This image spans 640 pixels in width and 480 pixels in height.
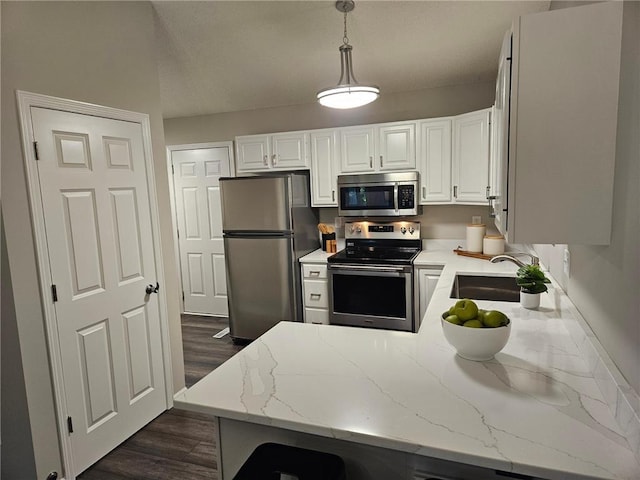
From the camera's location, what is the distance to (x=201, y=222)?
483cm

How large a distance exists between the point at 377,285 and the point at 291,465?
236cm

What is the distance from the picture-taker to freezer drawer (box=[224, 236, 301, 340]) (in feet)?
12.3

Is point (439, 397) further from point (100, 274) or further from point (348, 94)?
point (100, 274)

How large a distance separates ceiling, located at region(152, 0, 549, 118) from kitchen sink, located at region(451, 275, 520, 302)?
69.6 inches

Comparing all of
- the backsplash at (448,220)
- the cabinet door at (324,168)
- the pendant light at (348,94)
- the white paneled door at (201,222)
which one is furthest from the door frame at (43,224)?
the backsplash at (448,220)

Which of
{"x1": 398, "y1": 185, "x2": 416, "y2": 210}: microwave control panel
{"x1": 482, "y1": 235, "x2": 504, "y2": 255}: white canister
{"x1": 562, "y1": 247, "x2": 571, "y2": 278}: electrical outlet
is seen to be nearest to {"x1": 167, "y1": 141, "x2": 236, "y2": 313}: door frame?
{"x1": 398, "y1": 185, "x2": 416, "y2": 210}: microwave control panel

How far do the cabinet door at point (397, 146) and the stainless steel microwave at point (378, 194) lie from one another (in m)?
0.09

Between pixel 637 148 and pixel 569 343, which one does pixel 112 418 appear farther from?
pixel 637 148

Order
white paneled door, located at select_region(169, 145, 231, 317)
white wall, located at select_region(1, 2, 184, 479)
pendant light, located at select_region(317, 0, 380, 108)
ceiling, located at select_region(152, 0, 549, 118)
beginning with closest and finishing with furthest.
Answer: white wall, located at select_region(1, 2, 184, 479)
pendant light, located at select_region(317, 0, 380, 108)
ceiling, located at select_region(152, 0, 549, 118)
white paneled door, located at select_region(169, 145, 231, 317)

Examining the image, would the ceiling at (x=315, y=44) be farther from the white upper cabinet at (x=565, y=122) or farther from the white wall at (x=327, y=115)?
the white upper cabinet at (x=565, y=122)

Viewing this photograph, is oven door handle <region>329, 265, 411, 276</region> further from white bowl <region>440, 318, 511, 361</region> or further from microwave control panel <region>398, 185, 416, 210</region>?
white bowl <region>440, 318, 511, 361</region>

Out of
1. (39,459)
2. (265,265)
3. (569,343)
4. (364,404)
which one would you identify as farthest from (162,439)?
(569,343)

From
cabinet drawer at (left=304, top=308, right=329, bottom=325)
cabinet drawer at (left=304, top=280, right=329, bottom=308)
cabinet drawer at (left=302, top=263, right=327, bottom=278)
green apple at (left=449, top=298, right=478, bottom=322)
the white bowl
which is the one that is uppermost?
green apple at (left=449, top=298, right=478, bottom=322)

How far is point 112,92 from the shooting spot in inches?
93.0
